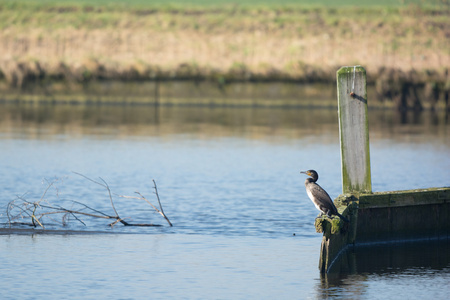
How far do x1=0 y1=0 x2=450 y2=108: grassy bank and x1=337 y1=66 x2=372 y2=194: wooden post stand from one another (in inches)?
1315

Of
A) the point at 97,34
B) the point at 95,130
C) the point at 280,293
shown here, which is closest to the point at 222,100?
the point at 97,34

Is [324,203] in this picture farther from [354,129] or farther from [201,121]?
[201,121]

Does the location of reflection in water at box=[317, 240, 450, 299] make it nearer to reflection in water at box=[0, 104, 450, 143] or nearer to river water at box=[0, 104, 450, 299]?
river water at box=[0, 104, 450, 299]

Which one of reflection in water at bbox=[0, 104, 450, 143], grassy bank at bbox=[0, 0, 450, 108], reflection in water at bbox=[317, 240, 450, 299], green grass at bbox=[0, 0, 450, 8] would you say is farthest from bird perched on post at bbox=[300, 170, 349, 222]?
green grass at bbox=[0, 0, 450, 8]

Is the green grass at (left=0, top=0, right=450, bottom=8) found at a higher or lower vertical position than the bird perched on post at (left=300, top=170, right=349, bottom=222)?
higher

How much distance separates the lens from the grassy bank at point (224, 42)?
2026 inches

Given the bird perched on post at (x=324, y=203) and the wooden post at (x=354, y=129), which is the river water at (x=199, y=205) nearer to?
the bird perched on post at (x=324, y=203)

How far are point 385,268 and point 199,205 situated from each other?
21.6ft

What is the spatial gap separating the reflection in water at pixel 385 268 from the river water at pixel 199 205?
3 centimetres

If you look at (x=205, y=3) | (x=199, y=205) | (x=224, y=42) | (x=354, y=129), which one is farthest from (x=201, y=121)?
(x=205, y=3)

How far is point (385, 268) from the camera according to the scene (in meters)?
15.3

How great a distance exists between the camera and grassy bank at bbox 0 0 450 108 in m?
51.5

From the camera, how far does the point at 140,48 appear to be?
55.3 m

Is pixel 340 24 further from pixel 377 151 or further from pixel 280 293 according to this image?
pixel 280 293
